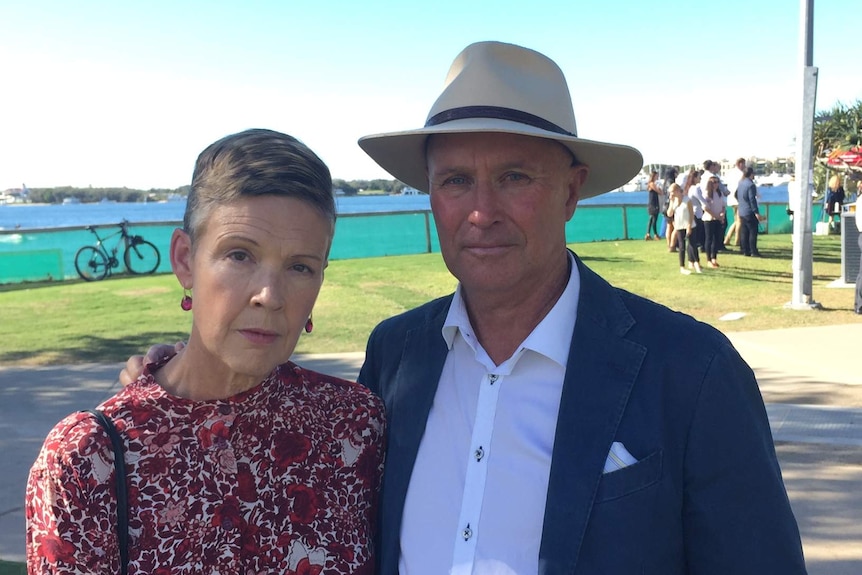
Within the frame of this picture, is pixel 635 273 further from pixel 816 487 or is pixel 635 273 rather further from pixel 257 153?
pixel 257 153

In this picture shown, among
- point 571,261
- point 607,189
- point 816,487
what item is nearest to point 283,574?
point 571,261

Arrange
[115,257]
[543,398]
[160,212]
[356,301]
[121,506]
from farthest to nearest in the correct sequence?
1. [160,212]
2. [115,257]
3. [356,301]
4. [543,398]
5. [121,506]

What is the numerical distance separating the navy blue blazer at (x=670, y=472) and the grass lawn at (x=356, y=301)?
716cm

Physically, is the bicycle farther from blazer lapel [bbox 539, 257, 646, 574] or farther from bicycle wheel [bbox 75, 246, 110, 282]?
blazer lapel [bbox 539, 257, 646, 574]

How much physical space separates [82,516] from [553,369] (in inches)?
45.6

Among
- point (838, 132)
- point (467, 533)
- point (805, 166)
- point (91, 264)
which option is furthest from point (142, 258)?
point (838, 132)

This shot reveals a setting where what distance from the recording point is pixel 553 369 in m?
2.12

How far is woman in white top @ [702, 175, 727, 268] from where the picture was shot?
16.2 m

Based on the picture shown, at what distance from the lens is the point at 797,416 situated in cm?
619

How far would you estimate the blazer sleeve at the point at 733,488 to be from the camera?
1.86 m

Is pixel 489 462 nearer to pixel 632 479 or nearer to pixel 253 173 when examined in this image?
pixel 632 479

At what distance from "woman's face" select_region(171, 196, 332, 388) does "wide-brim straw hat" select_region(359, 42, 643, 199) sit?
538 mm

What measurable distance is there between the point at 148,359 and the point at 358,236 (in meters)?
17.6

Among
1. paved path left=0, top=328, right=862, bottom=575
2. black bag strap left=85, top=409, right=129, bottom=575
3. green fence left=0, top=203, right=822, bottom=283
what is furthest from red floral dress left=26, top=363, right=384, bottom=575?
green fence left=0, top=203, right=822, bottom=283
